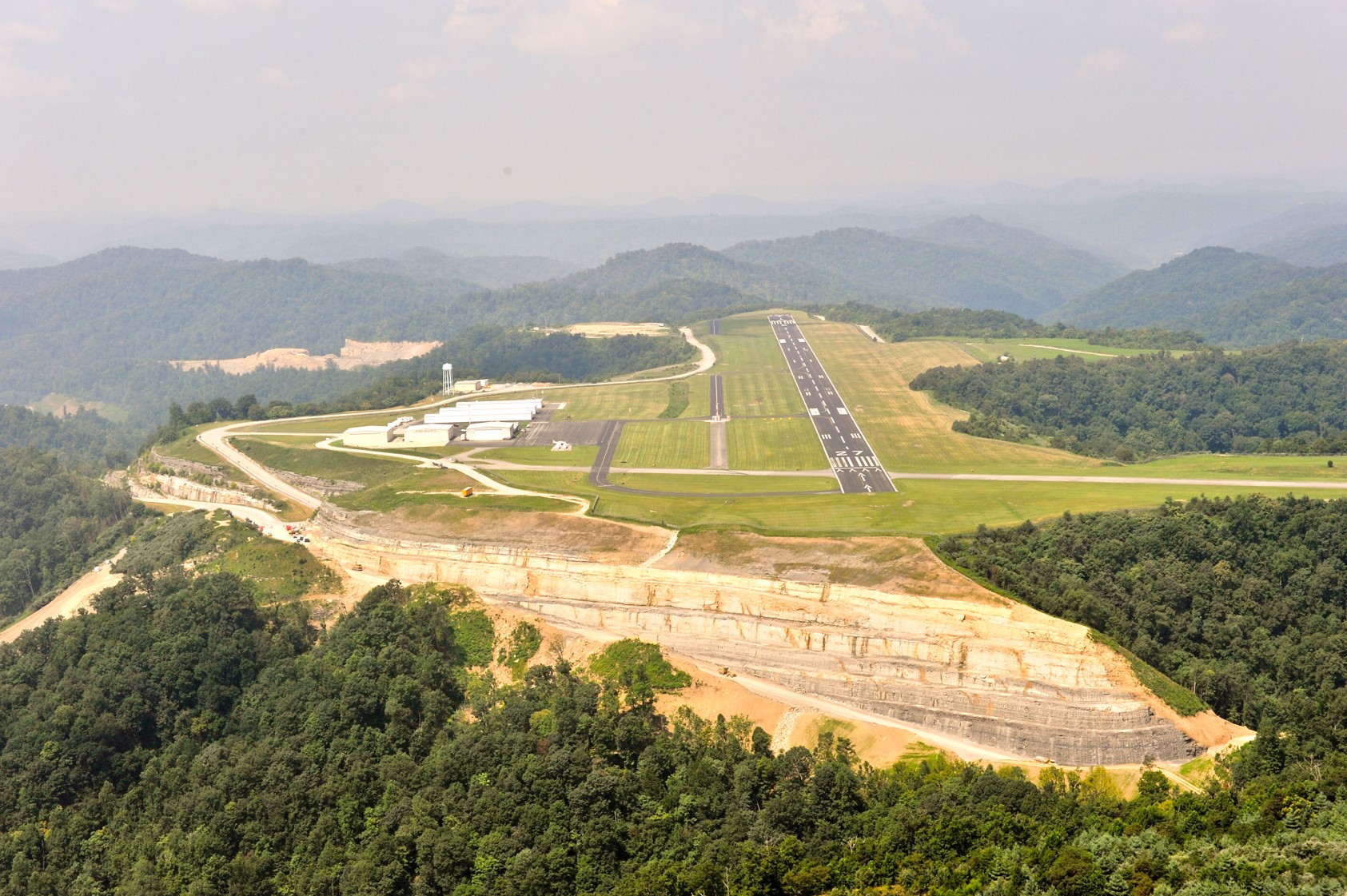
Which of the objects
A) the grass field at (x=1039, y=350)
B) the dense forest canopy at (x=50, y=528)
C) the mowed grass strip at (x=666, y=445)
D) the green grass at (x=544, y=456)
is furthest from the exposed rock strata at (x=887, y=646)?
the grass field at (x=1039, y=350)

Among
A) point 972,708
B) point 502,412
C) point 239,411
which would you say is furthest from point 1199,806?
point 239,411

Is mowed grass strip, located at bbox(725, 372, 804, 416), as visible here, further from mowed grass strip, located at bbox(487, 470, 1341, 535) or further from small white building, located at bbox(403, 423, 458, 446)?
small white building, located at bbox(403, 423, 458, 446)

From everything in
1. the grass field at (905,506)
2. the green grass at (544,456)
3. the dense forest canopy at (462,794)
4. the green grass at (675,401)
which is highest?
the green grass at (675,401)

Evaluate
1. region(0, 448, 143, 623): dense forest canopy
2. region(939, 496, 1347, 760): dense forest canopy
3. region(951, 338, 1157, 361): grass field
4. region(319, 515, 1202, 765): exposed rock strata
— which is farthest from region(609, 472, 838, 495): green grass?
region(951, 338, 1157, 361): grass field

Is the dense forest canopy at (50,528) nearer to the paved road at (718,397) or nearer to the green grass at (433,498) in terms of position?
the green grass at (433,498)

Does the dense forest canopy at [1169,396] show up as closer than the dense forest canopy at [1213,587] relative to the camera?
No
